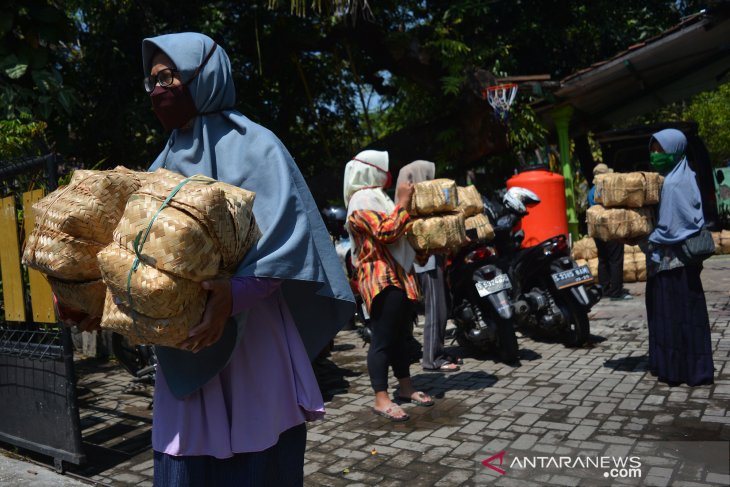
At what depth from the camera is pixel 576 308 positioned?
6.50m

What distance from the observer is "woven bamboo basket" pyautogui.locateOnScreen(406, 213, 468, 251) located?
4.81 metres

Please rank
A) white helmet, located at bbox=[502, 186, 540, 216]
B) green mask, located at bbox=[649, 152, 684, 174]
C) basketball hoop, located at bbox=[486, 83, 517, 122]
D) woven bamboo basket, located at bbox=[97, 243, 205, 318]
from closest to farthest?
woven bamboo basket, located at bbox=[97, 243, 205, 318], green mask, located at bbox=[649, 152, 684, 174], white helmet, located at bbox=[502, 186, 540, 216], basketball hoop, located at bbox=[486, 83, 517, 122]

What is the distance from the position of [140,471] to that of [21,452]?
1.23 metres

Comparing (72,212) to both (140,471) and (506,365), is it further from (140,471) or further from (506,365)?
(506,365)

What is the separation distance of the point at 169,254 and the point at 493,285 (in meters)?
4.94

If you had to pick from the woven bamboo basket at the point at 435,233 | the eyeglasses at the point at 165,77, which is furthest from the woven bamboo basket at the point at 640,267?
the eyeglasses at the point at 165,77

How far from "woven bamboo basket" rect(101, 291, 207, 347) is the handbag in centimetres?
445

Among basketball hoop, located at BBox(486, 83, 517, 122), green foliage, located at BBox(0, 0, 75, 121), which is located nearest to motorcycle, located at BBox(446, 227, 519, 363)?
green foliage, located at BBox(0, 0, 75, 121)

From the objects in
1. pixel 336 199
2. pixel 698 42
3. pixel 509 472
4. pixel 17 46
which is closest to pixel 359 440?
pixel 509 472

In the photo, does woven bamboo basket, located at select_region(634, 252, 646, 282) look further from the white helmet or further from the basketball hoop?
the white helmet

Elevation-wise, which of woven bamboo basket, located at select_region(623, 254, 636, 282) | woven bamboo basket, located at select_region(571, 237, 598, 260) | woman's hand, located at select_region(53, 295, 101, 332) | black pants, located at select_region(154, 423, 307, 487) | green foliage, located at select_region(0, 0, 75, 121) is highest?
green foliage, located at select_region(0, 0, 75, 121)

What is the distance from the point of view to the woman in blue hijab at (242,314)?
1884mm

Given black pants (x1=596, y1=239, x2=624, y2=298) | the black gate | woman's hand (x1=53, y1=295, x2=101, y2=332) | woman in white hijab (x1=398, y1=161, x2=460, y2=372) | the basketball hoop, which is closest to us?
woman's hand (x1=53, y1=295, x2=101, y2=332)

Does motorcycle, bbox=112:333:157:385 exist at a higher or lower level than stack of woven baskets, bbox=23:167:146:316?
lower
